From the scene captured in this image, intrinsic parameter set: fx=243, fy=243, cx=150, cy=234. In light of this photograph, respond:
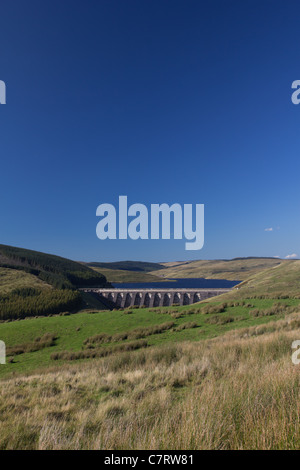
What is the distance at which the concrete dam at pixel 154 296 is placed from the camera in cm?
8288

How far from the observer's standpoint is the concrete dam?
82.9 metres

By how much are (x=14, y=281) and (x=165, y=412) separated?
9097cm

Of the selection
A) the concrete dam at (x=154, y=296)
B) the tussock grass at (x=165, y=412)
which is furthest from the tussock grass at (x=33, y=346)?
the concrete dam at (x=154, y=296)

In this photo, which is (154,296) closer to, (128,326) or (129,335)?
(128,326)

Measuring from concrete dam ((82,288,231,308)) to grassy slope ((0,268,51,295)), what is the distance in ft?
85.4

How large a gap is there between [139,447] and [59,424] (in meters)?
1.92

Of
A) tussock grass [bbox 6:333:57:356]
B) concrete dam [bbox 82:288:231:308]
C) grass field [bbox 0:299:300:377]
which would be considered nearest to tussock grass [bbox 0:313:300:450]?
→ grass field [bbox 0:299:300:377]

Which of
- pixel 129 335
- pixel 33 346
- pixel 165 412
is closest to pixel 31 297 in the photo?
→ pixel 33 346

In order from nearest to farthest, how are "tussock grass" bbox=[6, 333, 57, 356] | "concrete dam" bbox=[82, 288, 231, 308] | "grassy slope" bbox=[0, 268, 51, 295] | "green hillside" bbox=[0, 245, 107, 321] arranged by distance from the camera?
1. "tussock grass" bbox=[6, 333, 57, 356]
2. "green hillside" bbox=[0, 245, 107, 321]
3. "grassy slope" bbox=[0, 268, 51, 295]
4. "concrete dam" bbox=[82, 288, 231, 308]

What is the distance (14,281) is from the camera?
269 feet

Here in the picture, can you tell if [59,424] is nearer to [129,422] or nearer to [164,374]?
[129,422]

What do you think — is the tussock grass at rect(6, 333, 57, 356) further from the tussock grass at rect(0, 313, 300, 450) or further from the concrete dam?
the concrete dam

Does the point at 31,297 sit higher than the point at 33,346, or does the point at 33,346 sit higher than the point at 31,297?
the point at 33,346
